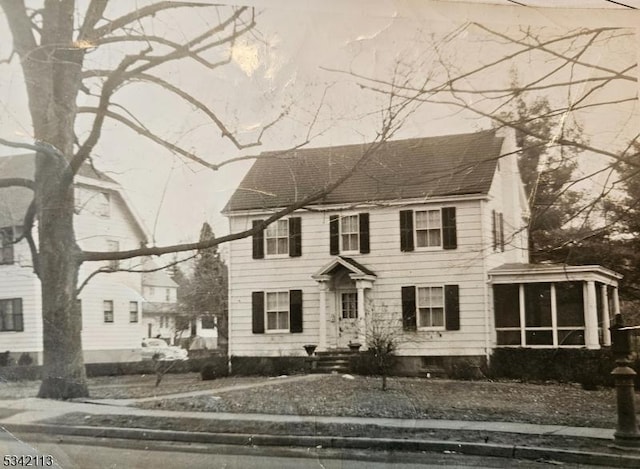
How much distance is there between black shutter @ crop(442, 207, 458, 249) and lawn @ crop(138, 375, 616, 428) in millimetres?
524

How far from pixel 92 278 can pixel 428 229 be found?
4.11 feet

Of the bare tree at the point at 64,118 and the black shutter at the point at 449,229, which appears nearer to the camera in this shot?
the bare tree at the point at 64,118

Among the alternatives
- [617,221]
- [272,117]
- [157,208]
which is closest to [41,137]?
[157,208]

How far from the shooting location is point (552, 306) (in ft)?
8.29

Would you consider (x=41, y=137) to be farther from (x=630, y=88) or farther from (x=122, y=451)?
(x=630, y=88)

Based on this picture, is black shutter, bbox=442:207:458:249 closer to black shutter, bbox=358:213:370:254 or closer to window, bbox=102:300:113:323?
black shutter, bbox=358:213:370:254

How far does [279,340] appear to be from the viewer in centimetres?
253

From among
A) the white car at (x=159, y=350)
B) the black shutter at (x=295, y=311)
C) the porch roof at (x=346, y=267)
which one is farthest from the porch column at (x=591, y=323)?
the white car at (x=159, y=350)

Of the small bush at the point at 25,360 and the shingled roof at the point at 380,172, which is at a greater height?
the shingled roof at the point at 380,172

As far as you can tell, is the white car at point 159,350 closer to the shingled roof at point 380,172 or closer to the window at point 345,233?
the shingled roof at point 380,172

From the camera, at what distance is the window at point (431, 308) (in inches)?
98.0

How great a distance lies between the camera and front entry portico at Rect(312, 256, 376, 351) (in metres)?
2.49

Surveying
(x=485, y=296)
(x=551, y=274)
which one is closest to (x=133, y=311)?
(x=485, y=296)

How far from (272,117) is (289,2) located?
449mm
